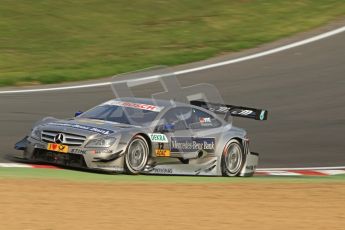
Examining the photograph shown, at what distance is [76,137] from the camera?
1105 centimetres

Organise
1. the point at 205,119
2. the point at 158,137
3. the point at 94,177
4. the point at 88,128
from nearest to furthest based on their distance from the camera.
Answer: the point at 94,177, the point at 88,128, the point at 158,137, the point at 205,119

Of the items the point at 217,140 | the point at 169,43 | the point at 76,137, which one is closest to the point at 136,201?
the point at 76,137

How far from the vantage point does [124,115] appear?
38.8 feet

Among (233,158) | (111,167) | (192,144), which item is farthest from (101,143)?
(233,158)

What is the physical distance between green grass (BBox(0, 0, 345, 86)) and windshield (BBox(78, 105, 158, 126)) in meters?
7.88

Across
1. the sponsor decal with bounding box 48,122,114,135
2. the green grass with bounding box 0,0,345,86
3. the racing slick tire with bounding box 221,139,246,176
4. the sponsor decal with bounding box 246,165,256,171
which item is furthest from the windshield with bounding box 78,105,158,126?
the green grass with bounding box 0,0,345,86

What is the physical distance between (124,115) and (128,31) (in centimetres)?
1361

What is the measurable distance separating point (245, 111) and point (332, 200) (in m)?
3.16

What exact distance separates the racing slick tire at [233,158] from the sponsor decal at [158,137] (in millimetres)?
1197

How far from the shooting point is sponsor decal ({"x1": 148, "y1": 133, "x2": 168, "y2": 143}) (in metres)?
11.4

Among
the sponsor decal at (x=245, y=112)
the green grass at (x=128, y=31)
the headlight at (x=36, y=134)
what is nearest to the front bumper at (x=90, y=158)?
the headlight at (x=36, y=134)

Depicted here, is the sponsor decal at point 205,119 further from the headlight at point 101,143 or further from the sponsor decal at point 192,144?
the headlight at point 101,143

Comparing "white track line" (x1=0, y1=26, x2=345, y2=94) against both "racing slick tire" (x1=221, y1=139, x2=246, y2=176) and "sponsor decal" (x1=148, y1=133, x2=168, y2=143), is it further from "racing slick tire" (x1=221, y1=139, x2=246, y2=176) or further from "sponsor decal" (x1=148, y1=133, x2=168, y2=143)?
"sponsor decal" (x1=148, y1=133, x2=168, y2=143)

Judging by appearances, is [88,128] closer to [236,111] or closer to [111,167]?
[111,167]
